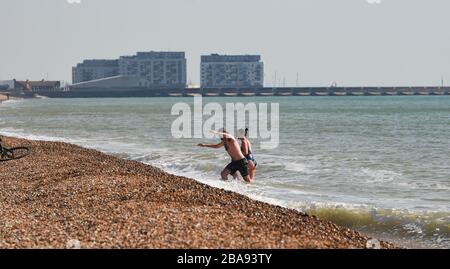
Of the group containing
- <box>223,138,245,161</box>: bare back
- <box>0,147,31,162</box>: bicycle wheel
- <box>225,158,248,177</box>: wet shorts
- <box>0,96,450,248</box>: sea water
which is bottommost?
<box>0,96,450,248</box>: sea water

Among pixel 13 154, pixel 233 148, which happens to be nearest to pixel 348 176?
pixel 233 148

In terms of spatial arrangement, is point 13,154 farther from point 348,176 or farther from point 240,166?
point 348,176

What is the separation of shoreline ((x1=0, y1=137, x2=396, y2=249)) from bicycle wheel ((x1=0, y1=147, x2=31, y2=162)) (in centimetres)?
549

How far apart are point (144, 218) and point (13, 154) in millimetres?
13274

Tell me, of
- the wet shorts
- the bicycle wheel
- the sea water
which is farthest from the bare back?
the bicycle wheel

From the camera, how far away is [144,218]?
11.4m

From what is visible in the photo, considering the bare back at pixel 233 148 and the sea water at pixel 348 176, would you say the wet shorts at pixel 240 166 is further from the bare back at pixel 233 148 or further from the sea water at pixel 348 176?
the sea water at pixel 348 176

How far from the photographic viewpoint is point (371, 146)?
120 feet

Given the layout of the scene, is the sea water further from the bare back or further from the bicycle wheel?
the bicycle wheel

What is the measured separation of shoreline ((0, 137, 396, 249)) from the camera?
32.6 feet

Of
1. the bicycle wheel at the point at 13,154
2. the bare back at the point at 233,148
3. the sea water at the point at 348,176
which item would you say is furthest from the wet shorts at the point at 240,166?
the bicycle wheel at the point at 13,154

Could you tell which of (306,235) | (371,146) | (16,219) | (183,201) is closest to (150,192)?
(183,201)

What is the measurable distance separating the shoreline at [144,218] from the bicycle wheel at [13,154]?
5.49 m
